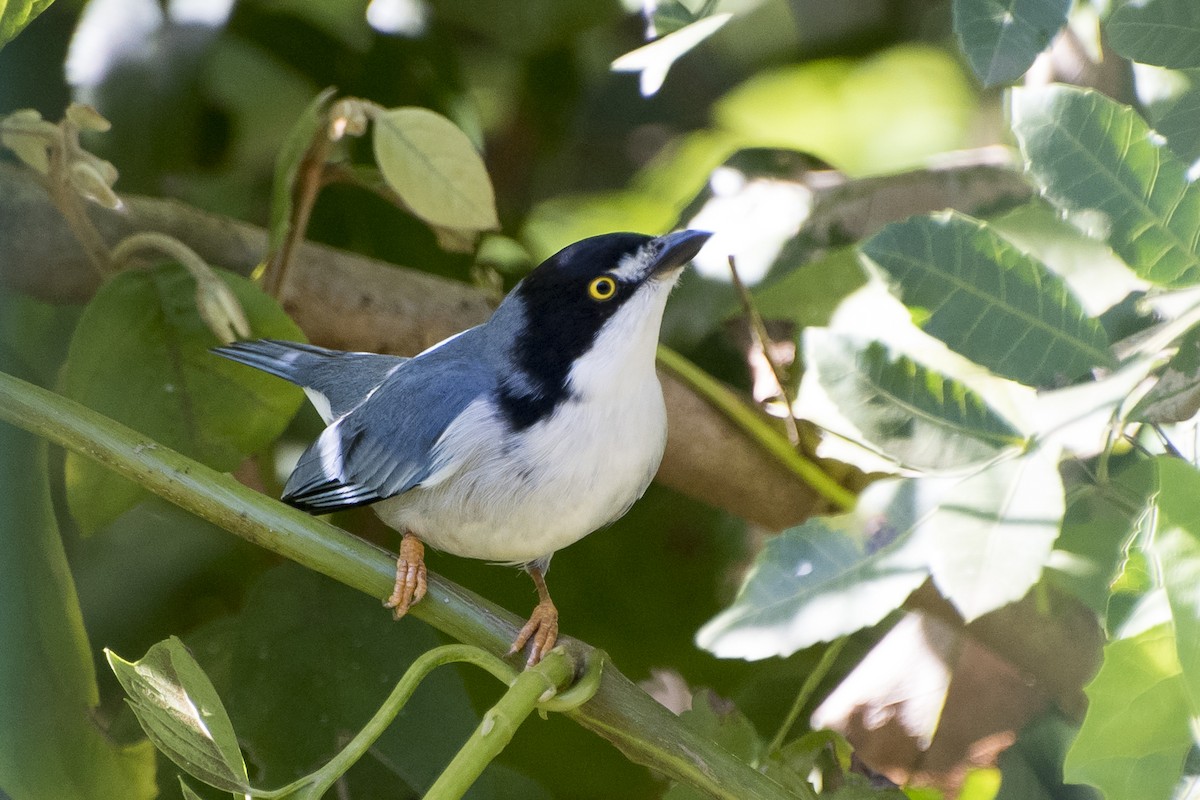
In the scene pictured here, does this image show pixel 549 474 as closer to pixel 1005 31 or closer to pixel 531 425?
pixel 531 425

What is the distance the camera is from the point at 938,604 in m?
1.08

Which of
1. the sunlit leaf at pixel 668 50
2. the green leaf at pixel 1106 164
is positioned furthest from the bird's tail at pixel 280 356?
the green leaf at pixel 1106 164

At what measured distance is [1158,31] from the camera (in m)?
0.73

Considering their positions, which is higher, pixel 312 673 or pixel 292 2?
pixel 292 2

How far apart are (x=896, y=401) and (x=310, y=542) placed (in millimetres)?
418

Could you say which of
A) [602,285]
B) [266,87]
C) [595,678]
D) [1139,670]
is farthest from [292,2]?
[1139,670]

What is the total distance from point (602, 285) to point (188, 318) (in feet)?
1.38

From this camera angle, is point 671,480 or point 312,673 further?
point 671,480

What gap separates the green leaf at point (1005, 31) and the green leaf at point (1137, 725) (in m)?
0.38

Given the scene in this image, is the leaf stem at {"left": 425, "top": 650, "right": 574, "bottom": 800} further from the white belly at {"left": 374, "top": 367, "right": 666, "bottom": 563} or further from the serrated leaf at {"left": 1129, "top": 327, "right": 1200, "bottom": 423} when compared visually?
the serrated leaf at {"left": 1129, "top": 327, "right": 1200, "bottom": 423}

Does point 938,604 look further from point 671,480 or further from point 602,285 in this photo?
point 602,285

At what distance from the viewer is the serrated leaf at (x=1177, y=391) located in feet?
2.25

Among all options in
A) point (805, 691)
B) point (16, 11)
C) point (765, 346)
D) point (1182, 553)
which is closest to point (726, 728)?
point (805, 691)

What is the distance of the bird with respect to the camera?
0.89m
